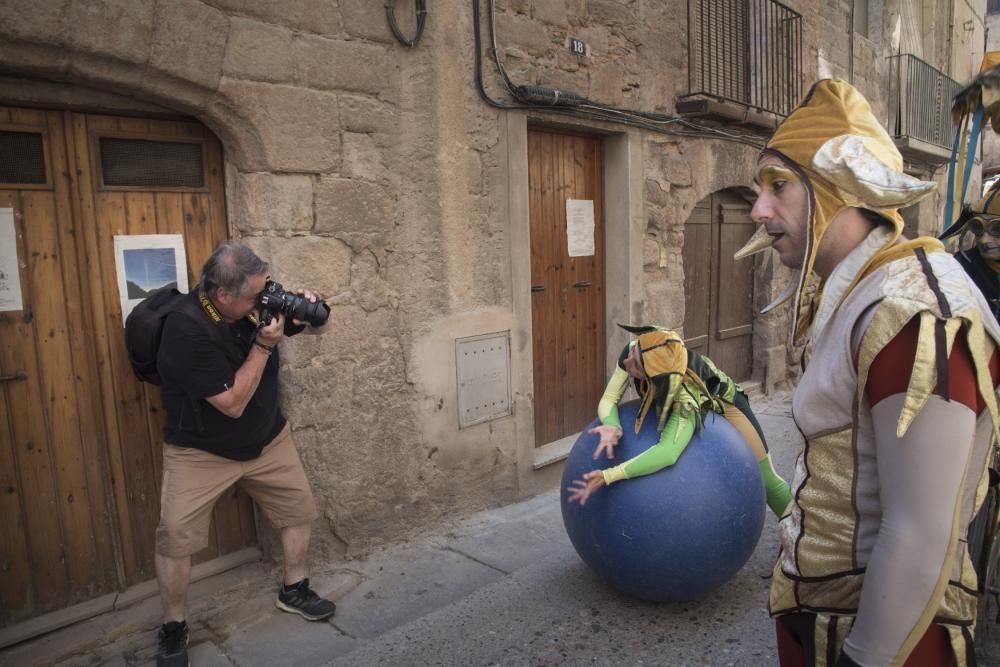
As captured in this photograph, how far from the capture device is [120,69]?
2.91m

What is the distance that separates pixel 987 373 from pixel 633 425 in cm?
201

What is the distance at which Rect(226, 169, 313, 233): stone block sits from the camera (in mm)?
3355

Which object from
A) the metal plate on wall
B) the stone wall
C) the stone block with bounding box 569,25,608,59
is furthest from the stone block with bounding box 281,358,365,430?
the stone block with bounding box 569,25,608,59

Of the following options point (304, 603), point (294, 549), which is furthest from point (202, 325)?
point (304, 603)

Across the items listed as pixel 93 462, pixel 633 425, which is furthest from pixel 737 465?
pixel 93 462

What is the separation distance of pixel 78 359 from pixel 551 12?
360cm

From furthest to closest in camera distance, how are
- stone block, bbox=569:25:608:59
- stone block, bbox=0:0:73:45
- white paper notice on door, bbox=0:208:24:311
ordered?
stone block, bbox=569:25:608:59, white paper notice on door, bbox=0:208:24:311, stone block, bbox=0:0:73:45

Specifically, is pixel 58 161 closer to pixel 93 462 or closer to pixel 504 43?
pixel 93 462

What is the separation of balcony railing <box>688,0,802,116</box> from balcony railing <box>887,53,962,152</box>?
3.45 m

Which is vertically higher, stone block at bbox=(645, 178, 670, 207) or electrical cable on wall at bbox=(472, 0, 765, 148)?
electrical cable on wall at bbox=(472, 0, 765, 148)

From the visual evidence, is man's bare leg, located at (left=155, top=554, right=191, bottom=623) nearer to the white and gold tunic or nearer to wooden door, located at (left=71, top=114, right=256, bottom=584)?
wooden door, located at (left=71, top=114, right=256, bottom=584)

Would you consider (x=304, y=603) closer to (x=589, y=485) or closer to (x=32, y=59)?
(x=589, y=485)

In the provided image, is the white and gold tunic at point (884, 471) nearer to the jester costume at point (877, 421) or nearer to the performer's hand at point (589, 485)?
the jester costume at point (877, 421)

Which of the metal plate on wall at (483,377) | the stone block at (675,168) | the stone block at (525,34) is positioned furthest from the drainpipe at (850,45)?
the metal plate on wall at (483,377)
